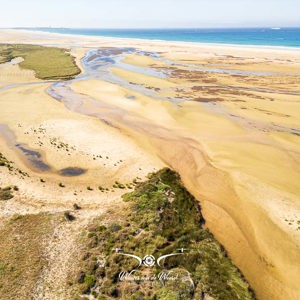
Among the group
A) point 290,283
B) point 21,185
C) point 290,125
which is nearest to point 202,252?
point 290,283

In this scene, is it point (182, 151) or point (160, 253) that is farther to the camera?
point (182, 151)

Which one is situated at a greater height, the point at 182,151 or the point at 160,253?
the point at 160,253

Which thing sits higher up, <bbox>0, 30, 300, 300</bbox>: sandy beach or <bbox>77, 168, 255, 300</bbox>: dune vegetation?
<bbox>77, 168, 255, 300</bbox>: dune vegetation

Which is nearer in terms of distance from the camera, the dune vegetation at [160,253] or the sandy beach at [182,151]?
the dune vegetation at [160,253]

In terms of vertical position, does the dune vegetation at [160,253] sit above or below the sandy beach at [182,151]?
above

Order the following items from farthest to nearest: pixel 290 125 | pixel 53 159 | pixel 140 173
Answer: pixel 290 125
pixel 53 159
pixel 140 173

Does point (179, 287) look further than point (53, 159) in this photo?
No

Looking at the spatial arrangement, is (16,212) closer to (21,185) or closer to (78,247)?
(21,185)

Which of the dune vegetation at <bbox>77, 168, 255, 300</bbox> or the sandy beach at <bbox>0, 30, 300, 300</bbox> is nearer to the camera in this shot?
the dune vegetation at <bbox>77, 168, 255, 300</bbox>
